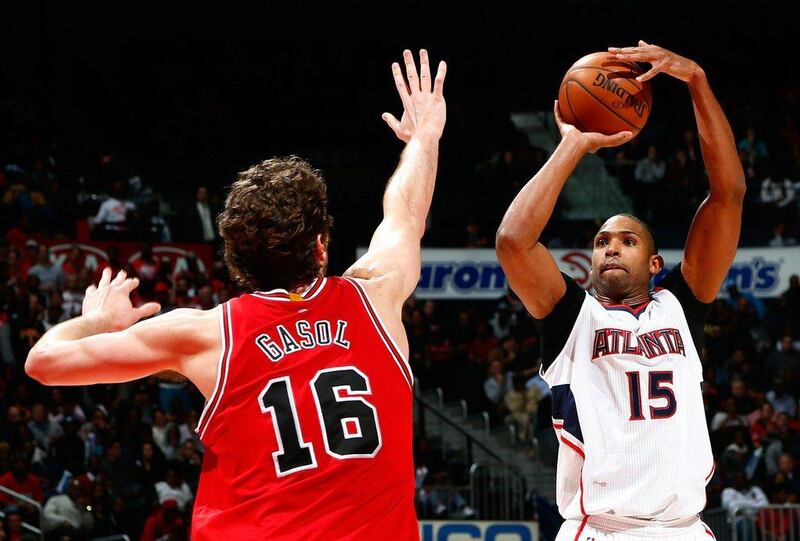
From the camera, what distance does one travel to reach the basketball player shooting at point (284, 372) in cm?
294

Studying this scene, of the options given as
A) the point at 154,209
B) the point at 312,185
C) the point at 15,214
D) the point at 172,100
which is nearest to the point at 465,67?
the point at 172,100

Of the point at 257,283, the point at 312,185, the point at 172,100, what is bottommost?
the point at 257,283

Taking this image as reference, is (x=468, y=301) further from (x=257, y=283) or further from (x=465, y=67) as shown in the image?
(x=257, y=283)

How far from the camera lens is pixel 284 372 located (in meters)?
3.02

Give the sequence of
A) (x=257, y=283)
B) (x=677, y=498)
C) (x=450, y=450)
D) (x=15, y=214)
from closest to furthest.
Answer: (x=257, y=283) → (x=677, y=498) → (x=450, y=450) → (x=15, y=214)

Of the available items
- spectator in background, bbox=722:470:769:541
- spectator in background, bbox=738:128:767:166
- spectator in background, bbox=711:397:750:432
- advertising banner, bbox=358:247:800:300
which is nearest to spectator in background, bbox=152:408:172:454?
advertising banner, bbox=358:247:800:300

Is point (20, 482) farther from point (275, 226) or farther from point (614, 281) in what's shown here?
point (275, 226)

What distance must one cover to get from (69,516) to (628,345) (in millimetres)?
8788

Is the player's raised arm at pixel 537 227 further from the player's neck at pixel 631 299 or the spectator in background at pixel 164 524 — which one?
the spectator in background at pixel 164 524

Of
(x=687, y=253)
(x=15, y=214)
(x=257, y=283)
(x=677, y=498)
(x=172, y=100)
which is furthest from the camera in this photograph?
(x=172, y=100)

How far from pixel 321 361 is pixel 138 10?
2014 cm

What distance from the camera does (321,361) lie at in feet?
10.0

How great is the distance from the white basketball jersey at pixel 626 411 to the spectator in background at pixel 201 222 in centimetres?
1337

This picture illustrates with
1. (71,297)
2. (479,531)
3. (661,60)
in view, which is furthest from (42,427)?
(661,60)
